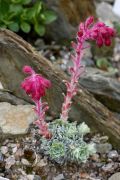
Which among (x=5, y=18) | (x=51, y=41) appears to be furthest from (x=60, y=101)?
(x=51, y=41)

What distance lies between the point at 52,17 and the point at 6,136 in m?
1.89

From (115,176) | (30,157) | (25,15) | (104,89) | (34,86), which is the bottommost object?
(115,176)

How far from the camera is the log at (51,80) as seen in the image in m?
3.54

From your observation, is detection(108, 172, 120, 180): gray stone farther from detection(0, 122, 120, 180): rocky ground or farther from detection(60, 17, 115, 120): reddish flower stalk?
detection(60, 17, 115, 120): reddish flower stalk

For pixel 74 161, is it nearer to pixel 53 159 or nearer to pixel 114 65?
pixel 53 159

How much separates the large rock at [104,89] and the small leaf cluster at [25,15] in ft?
2.49

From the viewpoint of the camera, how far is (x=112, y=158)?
358cm

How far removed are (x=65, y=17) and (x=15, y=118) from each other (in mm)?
2148

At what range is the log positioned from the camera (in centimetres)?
354

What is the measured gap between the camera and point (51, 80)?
3.55 metres

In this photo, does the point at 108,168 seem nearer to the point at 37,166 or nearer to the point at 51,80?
the point at 37,166

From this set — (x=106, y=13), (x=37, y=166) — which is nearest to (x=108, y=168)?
(x=37, y=166)

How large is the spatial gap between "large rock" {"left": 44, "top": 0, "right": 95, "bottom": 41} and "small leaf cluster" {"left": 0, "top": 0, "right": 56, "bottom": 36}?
0.59 feet

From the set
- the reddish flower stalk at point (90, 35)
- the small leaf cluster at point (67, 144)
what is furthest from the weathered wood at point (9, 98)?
the reddish flower stalk at point (90, 35)
